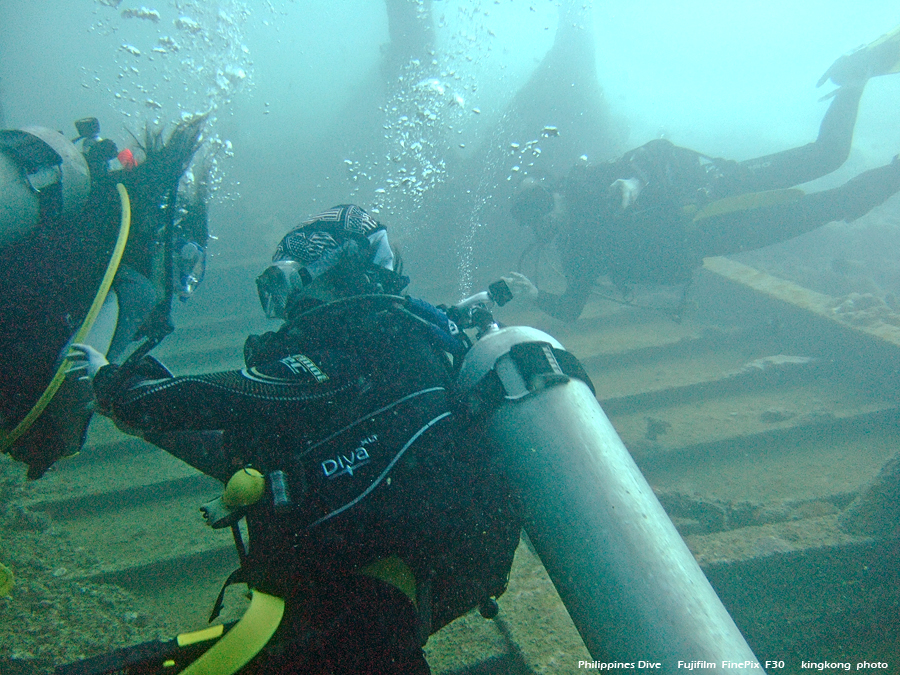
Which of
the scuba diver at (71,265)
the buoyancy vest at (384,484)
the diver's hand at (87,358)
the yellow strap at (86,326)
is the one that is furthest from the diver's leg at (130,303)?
the buoyancy vest at (384,484)

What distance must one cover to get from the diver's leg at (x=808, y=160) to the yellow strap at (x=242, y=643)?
8.38 m

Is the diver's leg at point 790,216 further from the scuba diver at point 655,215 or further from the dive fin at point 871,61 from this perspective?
the dive fin at point 871,61

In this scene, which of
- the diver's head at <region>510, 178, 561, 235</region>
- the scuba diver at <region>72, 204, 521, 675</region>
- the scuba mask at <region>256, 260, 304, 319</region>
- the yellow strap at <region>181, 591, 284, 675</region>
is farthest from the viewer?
the diver's head at <region>510, 178, 561, 235</region>

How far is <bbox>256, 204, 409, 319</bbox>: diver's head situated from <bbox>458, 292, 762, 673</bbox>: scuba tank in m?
0.63

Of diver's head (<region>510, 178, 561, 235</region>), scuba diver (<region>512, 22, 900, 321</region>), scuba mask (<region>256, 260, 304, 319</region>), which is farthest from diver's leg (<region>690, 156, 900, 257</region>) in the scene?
scuba mask (<region>256, 260, 304, 319</region>)

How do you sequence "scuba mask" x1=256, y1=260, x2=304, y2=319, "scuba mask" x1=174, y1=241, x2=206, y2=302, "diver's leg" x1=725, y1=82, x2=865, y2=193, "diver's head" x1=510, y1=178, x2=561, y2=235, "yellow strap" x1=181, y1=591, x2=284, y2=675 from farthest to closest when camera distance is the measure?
"diver's leg" x1=725, y1=82, x2=865, y2=193 → "diver's head" x1=510, y1=178, x2=561, y2=235 → "scuba mask" x1=174, y1=241, x2=206, y2=302 → "scuba mask" x1=256, y1=260, x2=304, y2=319 → "yellow strap" x1=181, y1=591, x2=284, y2=675

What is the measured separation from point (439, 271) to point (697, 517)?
7060mm

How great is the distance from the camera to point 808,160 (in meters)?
7.44

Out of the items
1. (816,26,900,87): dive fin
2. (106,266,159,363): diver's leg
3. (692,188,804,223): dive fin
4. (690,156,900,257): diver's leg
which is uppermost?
(816,26,900,87): dive fin

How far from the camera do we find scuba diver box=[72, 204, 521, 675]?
4.04 feet

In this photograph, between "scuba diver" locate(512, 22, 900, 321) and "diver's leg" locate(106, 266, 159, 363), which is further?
"scuba diver" locate(512, 22, 900, 321)

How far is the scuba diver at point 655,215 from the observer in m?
5.89

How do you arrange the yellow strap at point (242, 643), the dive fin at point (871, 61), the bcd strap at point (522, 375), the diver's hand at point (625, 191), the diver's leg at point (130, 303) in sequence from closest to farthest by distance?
the yellow strap at point (242, 643), the bcd strap at point (522, 375), the diver's leg at point (130, 303), the diver's hand at point (625, 191), the dive fin at point (871, 61)

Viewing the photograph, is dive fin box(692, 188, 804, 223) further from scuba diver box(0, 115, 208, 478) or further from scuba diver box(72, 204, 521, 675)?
scuba diver box(0, 115, 208, 478)
